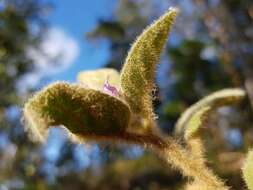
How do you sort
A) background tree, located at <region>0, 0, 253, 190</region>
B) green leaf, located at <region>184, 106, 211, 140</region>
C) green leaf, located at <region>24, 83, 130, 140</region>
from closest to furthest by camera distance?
green leaf, located at <region>24, 83, 130, 140</region>
green leaf, located at <region>184, 106, 211, 140</region>
background tree, located at <region>0, 0, 253, 190</region>

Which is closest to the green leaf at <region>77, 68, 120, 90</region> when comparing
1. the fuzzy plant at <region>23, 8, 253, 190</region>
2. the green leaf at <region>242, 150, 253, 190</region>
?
the fuzzy plant at <region>23, 8, 253, 190</region>

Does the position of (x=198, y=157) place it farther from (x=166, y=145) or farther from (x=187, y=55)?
(x=187, y=55)

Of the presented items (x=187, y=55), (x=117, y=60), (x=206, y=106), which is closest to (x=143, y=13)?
(x=117, y=60)

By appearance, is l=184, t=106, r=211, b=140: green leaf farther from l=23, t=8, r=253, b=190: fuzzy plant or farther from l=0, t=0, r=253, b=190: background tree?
l=0, t=0, r=253, b=190: background tree

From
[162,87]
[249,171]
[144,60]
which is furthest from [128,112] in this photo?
[162,87]

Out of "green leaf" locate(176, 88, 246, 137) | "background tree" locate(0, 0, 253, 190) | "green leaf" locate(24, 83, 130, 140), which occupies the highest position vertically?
"background tree" locate(0, 0, 253, 190)

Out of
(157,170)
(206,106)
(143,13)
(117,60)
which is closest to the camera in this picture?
(206,106)

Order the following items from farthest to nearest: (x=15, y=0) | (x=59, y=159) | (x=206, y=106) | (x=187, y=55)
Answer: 1. (x=59, y=159)
2. (x=15, y=0)
3. (x=187, y=55)
4. (x=206, y=106)

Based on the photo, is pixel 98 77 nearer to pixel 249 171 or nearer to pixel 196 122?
pixel 196 122
